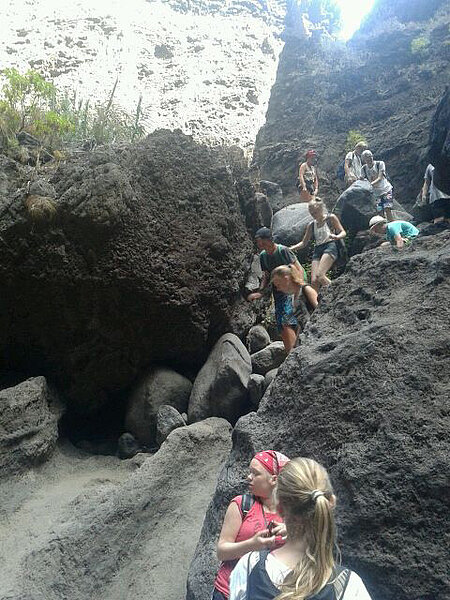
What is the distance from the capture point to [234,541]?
8.70ft

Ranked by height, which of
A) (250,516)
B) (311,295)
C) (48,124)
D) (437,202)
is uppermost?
(48,124)

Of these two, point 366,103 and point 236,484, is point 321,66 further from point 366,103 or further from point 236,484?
point 236,484

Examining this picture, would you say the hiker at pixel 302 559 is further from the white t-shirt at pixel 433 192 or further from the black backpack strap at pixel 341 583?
the white t-shirt at pixel 433 192

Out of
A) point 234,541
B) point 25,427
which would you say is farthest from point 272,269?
point 234,541

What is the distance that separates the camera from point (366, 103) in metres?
18.7

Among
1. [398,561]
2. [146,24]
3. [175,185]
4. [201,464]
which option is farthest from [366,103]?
[398,561]

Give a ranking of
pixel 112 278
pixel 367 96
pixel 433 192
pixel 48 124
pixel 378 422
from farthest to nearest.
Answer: pixel 367 96
pixel 48 124
pixel 433 192
pixel 112 278
pixel 378 422

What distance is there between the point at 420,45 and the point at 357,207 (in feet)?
43.5

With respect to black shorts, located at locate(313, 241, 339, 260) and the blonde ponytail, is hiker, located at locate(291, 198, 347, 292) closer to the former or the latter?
black shorts, located at locate(313, 241, 339, 260)

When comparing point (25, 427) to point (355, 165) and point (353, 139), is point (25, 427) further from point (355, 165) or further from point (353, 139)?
point (353, 139)

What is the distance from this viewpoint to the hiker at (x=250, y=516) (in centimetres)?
262

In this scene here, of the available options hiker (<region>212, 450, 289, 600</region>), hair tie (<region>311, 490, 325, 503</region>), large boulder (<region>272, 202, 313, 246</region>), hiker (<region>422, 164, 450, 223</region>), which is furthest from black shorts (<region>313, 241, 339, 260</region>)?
hair tie (<region>311, 490, 325, 503</region>)

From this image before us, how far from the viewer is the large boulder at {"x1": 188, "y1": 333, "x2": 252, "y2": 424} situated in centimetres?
622

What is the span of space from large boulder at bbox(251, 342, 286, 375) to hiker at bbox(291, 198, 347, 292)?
99cm
